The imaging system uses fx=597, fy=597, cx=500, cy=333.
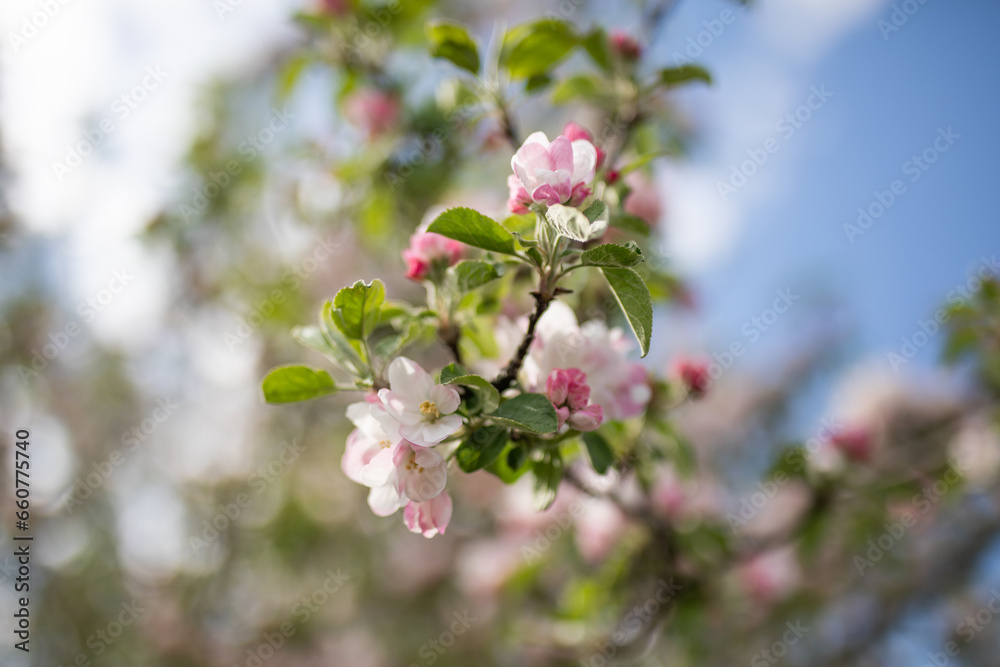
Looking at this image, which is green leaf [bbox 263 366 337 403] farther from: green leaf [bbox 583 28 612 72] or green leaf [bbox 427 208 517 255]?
green leaf [bbox 583 28 612 72]

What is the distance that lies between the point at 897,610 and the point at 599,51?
112 inches

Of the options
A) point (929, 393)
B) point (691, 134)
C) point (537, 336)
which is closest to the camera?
point (537, 336)

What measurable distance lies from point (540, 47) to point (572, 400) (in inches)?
28.1

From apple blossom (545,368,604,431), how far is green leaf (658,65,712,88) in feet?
2.37

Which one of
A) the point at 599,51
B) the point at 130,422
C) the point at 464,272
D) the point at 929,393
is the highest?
A: the point at 599,51

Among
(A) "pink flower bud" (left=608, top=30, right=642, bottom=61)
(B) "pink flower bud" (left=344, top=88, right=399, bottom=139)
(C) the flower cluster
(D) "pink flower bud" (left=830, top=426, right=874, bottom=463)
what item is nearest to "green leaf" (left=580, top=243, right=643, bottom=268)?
(C) the flower cluster

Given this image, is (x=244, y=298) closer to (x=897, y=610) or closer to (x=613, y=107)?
(x=613, y=107)

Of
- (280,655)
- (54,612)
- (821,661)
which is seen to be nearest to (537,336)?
(821,661)

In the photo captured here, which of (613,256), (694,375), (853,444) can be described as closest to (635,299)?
(613,256)

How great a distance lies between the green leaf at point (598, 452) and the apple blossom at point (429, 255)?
0.33m

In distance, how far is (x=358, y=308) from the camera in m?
0.79

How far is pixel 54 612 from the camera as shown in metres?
3.32

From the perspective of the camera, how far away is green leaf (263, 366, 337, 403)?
83 centimetres

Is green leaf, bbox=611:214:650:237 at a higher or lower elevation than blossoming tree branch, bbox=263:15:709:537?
higher
